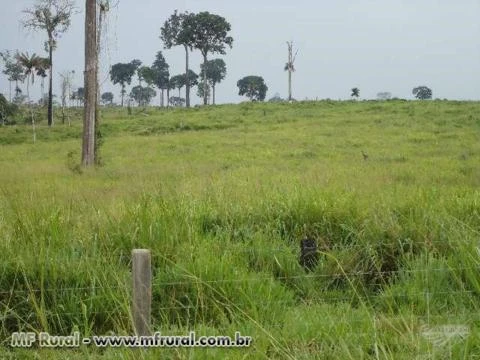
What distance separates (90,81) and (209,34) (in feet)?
153

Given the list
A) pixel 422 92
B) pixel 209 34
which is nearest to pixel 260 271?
pixel 209 34

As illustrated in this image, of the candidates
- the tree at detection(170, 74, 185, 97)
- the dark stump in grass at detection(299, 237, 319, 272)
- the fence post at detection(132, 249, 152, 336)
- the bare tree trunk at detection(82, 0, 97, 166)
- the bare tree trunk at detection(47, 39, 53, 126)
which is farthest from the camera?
the tree at detection(170, 74, 185, 97)

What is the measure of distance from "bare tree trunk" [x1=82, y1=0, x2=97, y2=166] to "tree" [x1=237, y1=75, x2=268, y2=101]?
7032 centimetres

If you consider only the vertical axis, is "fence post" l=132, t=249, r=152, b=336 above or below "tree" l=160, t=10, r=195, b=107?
below

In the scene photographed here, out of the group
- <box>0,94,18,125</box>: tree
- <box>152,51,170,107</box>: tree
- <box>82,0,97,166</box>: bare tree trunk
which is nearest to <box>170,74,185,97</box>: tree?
<box>152,51,170,107</box>: tree

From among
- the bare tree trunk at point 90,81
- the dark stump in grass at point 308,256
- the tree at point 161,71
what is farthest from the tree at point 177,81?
the dark stump in grass at point 308,256

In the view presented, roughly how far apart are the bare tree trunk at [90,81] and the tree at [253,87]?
7032cm

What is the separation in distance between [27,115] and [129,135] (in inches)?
885

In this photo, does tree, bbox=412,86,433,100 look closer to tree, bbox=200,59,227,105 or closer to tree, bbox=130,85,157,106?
tree, bbox=200,59,227,105

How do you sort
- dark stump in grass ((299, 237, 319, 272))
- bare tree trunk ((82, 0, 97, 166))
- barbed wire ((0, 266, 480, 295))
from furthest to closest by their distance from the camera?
bare tree trunk ((82, 0, 97, 166)) < dark stump in grass ((299, 237, 319, 272)) < barbed wire ((0, 266, 480, 295))

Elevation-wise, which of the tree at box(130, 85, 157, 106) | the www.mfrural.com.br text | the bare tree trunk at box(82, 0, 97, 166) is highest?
the tree at box(130, 85, 157, 106)

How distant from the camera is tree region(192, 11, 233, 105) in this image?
59.8 metres

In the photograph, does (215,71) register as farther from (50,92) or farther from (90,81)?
(90,81)

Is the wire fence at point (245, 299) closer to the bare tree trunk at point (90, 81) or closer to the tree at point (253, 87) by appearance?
the bare tree trunk at point (90, 81)
